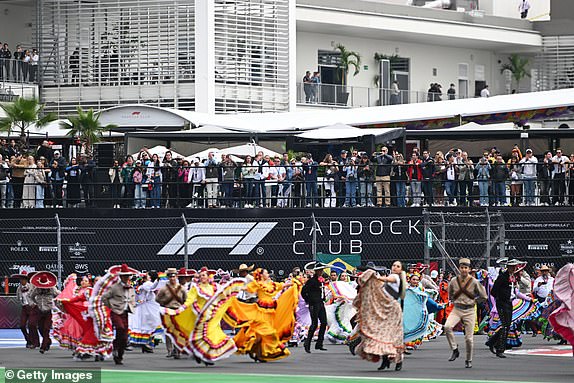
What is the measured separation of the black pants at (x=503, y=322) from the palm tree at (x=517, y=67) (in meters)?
46.3

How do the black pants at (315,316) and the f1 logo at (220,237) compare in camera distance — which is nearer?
the black pants at (315,316)

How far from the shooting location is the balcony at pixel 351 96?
56656mm

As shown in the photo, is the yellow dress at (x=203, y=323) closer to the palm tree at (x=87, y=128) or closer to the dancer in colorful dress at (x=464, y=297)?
the dancer in colorful dress at (x=464, y=297)

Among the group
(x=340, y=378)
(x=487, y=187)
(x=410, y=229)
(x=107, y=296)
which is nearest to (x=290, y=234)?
(x=410, y=229)

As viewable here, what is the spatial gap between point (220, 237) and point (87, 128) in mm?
8889

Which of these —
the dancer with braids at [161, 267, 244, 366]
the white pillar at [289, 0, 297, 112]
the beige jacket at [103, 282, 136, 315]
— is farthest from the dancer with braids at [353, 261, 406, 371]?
the white pillar at [289, 0, 297, 112]

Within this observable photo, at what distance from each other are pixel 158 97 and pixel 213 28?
3217 millimetres

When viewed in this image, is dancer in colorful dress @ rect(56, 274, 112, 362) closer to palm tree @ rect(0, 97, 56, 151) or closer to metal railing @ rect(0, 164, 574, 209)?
metal railing @ rect(0, 164, 574, 209)

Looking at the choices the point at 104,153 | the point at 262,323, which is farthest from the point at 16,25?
the point at 262,323

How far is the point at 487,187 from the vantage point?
113ft

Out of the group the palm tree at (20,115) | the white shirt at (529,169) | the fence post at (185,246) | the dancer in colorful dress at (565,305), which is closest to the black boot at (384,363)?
the dancer in colorful dress at (565,305)

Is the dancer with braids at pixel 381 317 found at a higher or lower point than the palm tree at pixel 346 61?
lower

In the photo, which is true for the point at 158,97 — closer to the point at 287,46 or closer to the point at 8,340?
the point at 287,46

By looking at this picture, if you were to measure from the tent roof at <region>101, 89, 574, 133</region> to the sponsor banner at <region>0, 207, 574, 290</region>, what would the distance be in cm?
675
